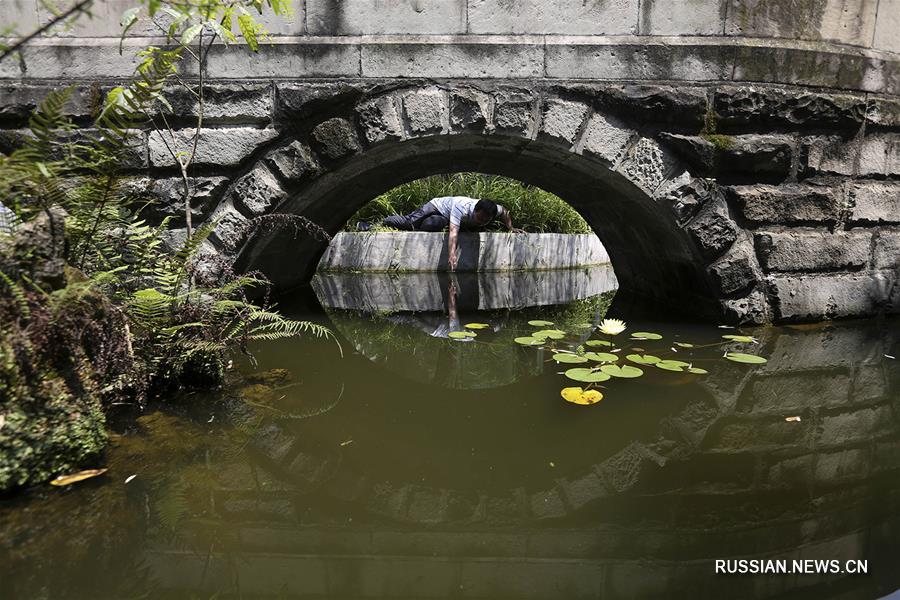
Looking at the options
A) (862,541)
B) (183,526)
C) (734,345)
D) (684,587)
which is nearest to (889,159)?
(734,345)

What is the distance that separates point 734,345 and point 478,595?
2.67m

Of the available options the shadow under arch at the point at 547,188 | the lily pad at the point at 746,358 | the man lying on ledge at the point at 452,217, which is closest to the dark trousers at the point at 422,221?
the man lying on ledge at the point at 452,217

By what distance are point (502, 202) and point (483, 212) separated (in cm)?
172

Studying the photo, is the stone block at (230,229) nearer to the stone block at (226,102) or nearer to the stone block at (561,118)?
the stone block at (226,102)

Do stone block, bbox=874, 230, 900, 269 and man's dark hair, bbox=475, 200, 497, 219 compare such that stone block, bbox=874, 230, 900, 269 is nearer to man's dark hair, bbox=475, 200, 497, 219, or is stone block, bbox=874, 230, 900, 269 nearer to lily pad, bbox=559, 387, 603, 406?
lily pad, bbox=559, 387, 603, 406

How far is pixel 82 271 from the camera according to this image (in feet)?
7.65

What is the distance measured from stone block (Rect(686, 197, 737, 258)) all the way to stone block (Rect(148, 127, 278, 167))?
261 centimetres

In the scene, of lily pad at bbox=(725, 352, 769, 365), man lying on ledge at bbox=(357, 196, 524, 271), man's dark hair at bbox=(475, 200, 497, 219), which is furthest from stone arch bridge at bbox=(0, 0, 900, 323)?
man lying on ledge at bbox=(357, 196, 524, 271)

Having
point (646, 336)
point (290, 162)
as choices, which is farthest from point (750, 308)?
point (290, 162)

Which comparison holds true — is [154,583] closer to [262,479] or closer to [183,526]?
[183,526]

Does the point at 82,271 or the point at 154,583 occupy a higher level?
the point at 82,271

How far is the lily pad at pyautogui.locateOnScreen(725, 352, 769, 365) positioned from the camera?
3072mm

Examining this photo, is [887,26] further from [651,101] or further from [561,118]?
[561,118]

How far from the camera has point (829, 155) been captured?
381 cm
